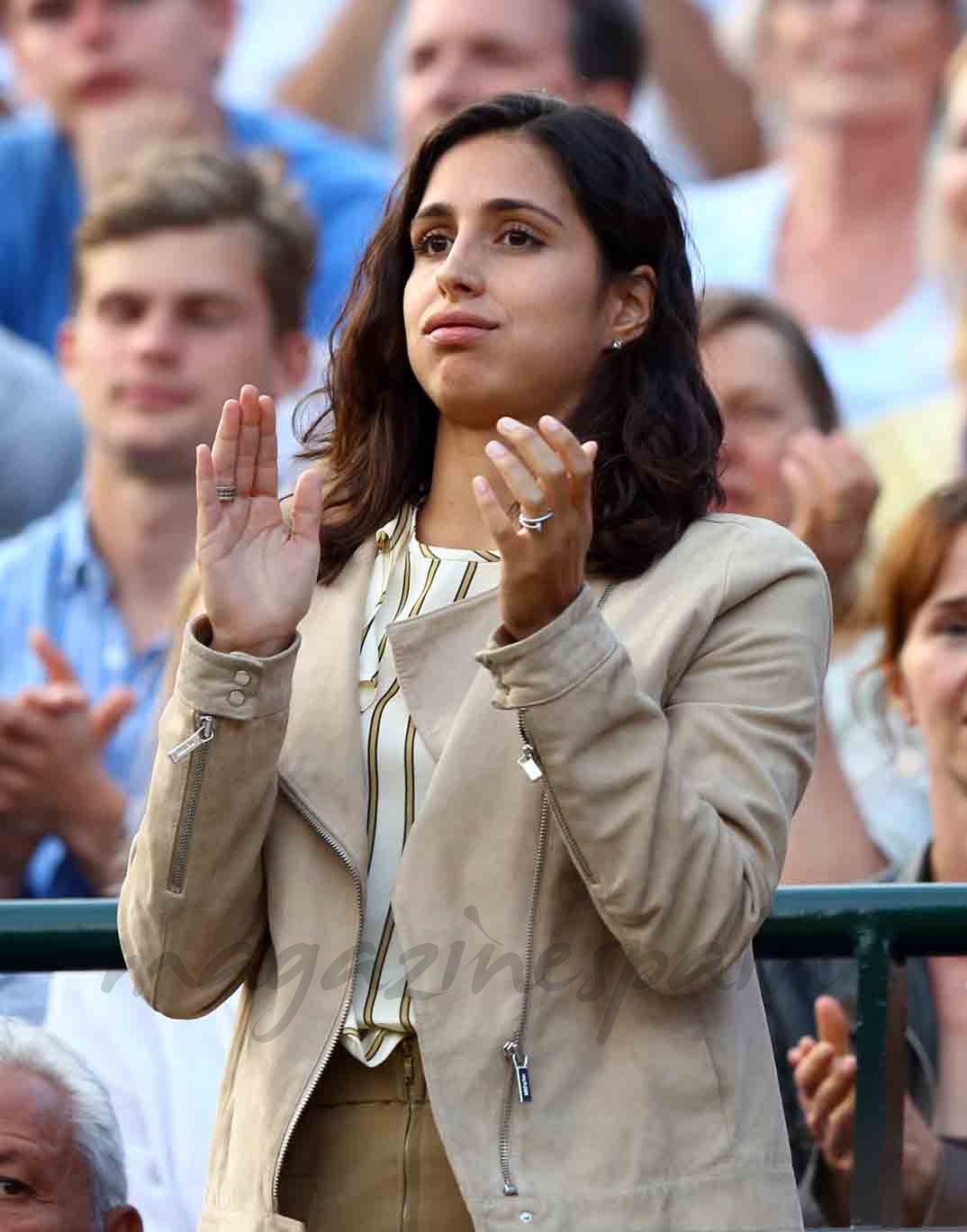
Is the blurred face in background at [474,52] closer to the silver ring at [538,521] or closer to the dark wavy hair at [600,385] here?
the dark wavy hair at [600,385]

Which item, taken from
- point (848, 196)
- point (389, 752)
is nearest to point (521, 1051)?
point (389, 752)

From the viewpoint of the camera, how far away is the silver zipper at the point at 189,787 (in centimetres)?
201

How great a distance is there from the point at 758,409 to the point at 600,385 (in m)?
2.75

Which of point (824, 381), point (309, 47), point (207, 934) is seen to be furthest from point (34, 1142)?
point (309, 47)

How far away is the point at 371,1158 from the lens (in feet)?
6.49

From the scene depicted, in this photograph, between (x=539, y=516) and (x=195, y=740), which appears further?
(x=195, y=740)

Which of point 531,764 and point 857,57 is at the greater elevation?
point 857,57

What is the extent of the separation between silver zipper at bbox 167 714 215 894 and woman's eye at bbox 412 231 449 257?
57 cm

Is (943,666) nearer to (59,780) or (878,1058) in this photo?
(878,1058)

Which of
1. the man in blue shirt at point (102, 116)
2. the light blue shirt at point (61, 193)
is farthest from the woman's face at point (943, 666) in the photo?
the man in blue shirt at point (102, 116)

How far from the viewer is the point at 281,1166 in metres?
1.99

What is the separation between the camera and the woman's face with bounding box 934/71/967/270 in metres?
5.62

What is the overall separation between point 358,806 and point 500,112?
73 cm

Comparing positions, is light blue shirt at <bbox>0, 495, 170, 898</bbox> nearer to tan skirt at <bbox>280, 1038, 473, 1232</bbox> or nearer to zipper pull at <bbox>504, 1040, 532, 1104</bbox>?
tan skirt at <bbox>280, 1038, 473, 1232</bbox>
